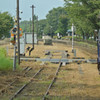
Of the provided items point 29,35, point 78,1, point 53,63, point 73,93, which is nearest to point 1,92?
point 73,93

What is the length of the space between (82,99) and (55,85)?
3171mm

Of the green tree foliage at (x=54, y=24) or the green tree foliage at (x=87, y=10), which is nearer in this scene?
the green tree foliage at (x=87, y=10)

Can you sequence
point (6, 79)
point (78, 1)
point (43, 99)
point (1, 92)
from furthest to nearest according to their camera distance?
point (78, 1) → point (6, 79) → point (1, 92) → point (43, 99)

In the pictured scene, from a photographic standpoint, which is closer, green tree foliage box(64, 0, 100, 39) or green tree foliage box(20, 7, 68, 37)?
green tree foliage box(64, 0, 100, 39)

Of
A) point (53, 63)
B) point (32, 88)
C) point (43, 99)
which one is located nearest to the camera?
point (43, 99)

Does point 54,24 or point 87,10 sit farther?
point 54,24

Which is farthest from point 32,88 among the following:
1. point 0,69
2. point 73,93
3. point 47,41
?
point 47,41

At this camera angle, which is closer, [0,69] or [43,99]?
[43,99]

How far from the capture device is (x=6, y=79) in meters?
14.0

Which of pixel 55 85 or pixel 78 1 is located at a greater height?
pixel 78 1

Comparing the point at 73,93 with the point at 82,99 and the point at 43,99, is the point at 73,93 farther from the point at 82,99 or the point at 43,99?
the point at 43,99

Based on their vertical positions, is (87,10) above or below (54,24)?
below

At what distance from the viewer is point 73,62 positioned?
23875 millimetres

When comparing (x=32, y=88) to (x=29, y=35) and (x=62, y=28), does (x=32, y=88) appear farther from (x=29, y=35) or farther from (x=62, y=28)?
(x=62, y=28)
